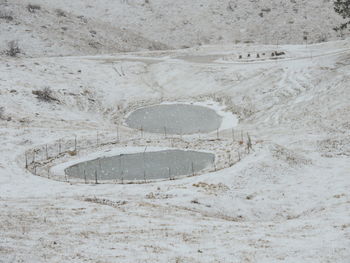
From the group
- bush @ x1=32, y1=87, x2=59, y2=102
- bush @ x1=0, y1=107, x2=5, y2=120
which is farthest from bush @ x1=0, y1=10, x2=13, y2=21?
bush @ x1=0, y1=107, x2=5, y2=120

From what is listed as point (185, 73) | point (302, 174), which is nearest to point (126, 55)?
point (185, 73)

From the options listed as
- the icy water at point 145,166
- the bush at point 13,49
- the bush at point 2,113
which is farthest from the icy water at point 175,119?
the bush at point 13,49

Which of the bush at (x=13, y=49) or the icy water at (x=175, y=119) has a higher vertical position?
the bush at (x=13, y=49)

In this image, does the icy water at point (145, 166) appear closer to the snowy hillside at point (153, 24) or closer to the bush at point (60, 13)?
the snowy hillside at point (153, 24)

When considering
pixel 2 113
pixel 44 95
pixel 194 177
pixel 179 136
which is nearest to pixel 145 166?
pixel 194 177

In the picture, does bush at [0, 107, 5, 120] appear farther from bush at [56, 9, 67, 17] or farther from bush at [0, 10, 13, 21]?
bush at [56, 9, 67, 17]

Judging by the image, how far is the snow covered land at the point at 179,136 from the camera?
25.1 meters

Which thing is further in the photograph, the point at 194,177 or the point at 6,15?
the point at 6,15

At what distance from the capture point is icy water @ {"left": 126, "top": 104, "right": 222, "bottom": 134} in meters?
55.0

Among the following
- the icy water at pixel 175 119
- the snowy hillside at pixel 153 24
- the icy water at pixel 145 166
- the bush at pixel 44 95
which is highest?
the snowy hillside at pixel 153 24

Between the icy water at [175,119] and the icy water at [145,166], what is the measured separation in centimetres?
951

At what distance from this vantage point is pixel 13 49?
77312 millimetres

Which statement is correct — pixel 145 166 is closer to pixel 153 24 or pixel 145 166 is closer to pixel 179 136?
pixel 179 136

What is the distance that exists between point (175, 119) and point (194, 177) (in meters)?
20.9
